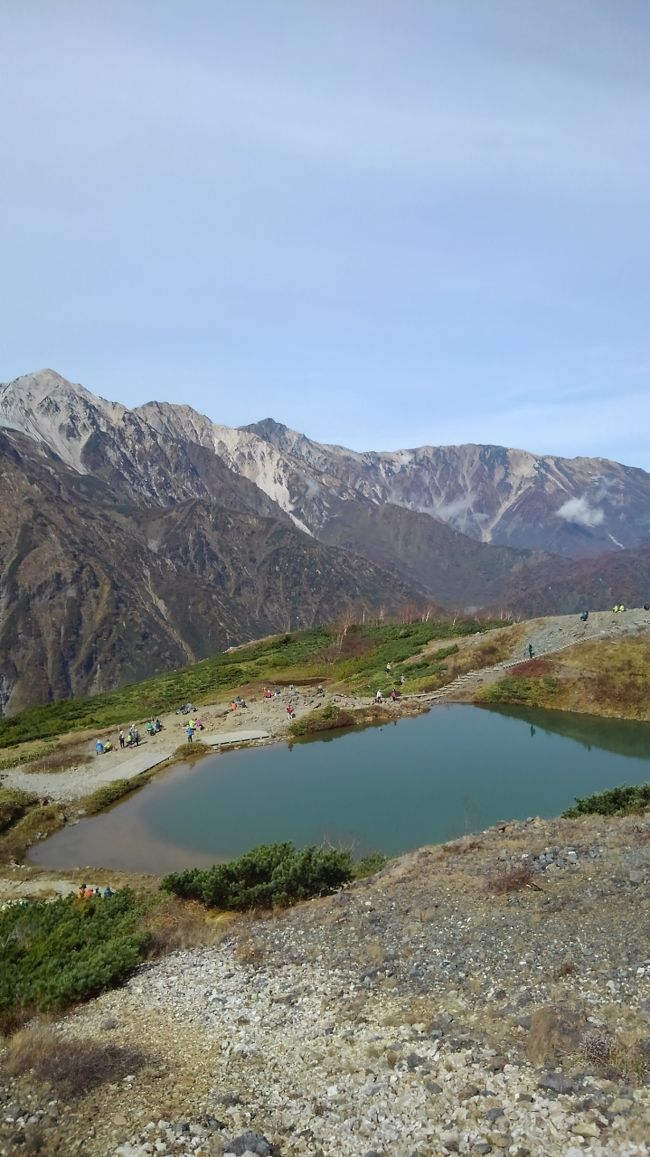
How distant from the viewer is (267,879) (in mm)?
21922

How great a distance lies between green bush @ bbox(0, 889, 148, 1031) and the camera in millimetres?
15194

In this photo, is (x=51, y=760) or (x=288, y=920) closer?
(x=288, y=920)

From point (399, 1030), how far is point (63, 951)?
9594mm

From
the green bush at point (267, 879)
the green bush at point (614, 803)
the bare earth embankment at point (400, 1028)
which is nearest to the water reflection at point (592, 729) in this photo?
the green bush at point (614, 803)

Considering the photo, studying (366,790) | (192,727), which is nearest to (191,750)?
(192,727)

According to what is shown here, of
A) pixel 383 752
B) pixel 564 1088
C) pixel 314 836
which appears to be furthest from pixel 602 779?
pixel 564 1088

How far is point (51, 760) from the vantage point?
45406 millimetres

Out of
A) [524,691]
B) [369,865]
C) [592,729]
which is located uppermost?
[369,865]

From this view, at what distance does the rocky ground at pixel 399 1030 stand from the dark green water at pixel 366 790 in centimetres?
1029

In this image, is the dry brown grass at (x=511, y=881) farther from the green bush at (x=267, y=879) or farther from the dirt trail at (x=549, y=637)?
the dirt trail at (x=549, y=637)

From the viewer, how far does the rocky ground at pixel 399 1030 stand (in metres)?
9.91

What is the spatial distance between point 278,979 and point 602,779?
27.1 m

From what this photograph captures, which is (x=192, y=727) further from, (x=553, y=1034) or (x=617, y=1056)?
(x=617, y=1056)

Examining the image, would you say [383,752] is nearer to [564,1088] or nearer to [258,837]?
[258,837]
